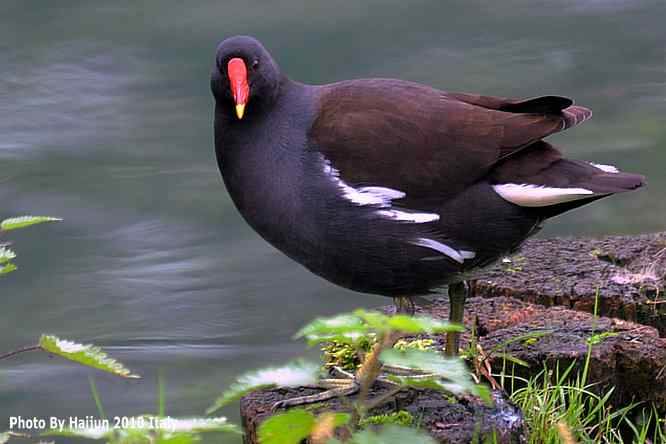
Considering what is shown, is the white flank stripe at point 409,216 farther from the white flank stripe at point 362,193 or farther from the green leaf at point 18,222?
the green leaf at point 18,222

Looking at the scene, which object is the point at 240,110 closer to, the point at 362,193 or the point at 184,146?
the point at 362,193

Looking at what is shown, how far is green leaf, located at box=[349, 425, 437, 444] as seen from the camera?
2.09 metres

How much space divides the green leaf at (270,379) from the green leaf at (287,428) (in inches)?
2.6

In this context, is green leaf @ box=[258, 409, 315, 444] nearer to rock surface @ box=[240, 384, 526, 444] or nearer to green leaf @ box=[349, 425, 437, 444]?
green leaf @ box=[349, 425, 437, 444]

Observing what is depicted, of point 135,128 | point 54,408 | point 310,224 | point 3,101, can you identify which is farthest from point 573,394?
point 3,101

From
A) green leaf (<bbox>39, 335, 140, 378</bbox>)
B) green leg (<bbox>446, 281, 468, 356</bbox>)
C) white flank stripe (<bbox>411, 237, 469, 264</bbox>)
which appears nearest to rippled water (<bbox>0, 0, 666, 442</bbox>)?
green leg (<bbox>446, 281, 468, 356</bbox>)

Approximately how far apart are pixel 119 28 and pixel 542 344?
19.4 feet

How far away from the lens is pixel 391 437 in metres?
2.13

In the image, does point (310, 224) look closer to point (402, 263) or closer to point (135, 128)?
point (402, 263)

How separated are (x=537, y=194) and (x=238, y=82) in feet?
3.32

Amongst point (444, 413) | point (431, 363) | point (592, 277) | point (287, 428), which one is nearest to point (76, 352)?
point (287, 428)

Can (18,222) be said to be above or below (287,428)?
above

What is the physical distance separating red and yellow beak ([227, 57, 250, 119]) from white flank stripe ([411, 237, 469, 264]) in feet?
2.27

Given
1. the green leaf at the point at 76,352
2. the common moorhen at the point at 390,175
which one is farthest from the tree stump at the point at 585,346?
the green leaf at the point at 76,352
